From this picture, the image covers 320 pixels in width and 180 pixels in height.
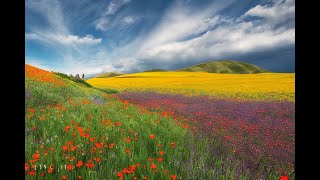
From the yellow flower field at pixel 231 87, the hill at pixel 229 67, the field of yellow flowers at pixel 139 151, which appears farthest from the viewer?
the hill at pixel 229 67

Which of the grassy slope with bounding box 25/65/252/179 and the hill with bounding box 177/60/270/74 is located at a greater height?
the hill with bounding box 177/60/270/74

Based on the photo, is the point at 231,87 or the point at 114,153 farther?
the point at 231,87

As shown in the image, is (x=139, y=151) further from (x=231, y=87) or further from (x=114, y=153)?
(x=231, y=87)

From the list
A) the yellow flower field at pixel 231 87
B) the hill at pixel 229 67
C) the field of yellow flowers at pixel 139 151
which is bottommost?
the field of yellow flowers at pixel 139 151

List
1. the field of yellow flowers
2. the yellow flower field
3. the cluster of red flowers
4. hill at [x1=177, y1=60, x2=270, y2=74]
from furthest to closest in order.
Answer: hill at [x1=177, y1=60, x2=270, y2=74], the yellow flower field, the cluster of red flowers, the field of yellow flowers

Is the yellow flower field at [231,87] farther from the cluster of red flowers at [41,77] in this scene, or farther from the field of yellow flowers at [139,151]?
the field of yellow flowers at [139,151]

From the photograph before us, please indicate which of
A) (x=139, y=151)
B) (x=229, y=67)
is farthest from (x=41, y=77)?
(x=229, y=67)

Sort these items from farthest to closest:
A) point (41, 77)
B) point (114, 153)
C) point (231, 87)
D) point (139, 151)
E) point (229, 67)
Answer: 1. point (229, 67)
2. point (231, 87)
3. point (41, 77)
4. point (139, 151)
5. point (114, 153)

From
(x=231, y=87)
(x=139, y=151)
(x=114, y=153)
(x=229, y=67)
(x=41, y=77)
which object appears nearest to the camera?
(x=114, y=153)

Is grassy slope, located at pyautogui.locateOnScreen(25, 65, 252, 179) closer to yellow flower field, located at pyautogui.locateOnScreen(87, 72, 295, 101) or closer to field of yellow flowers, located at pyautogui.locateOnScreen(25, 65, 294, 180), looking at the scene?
field of yellow flowers, located at pyautogui.locateOnScreen(25, 65, 294, 180)

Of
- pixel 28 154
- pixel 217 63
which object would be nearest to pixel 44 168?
pixel 28 154

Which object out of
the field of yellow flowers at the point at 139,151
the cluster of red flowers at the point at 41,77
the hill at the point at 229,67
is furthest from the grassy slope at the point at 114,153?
the hill at the point at 229,67

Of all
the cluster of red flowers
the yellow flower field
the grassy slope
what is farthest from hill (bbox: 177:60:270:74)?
the grassy slope
